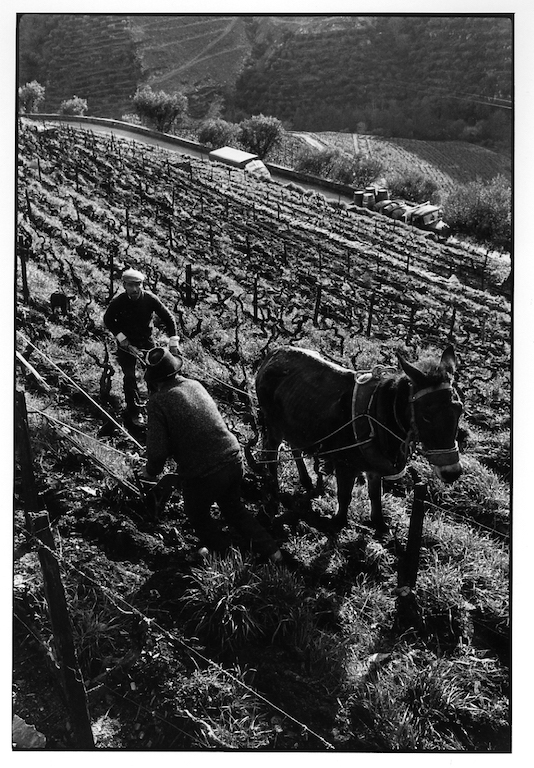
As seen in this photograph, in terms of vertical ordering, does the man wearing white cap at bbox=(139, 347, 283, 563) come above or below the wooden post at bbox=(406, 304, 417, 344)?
below

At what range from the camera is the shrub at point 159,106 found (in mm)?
6555

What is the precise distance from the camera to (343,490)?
18.2ft

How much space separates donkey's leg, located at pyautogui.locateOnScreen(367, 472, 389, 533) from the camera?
551cm

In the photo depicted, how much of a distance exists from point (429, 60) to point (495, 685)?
5.33 meters

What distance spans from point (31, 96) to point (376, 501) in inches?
190

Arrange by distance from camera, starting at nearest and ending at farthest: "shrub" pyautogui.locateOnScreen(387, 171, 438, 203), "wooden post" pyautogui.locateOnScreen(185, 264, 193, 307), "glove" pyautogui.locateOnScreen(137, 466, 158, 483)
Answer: "glove" pyautogui.locateOnScreen(137, 466, 158, 483) → "shrub" pyautogui.locateOnScreen(387, 171, 438, 203) → "wooden post" pyautogui.locateOnScreen(185, 264, 193, 307)

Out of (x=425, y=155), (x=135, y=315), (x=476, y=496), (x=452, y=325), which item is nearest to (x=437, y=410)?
(x=476, y=496)

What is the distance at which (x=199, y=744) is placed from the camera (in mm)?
4629

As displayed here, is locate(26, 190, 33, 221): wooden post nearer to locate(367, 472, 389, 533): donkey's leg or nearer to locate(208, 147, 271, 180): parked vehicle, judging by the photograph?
locate(208, 147, 271, 180): parked vehicle

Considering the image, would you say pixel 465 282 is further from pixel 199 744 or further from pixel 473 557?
pixel 199 744

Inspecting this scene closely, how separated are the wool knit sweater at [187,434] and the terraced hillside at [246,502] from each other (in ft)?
2.59

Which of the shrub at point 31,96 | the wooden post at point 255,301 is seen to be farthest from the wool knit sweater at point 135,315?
the shrub at point 31,96

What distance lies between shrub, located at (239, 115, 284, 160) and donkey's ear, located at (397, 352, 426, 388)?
129 inches

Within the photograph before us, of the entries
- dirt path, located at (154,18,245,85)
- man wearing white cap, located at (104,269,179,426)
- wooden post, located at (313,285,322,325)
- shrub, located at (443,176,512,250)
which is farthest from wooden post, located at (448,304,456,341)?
dirt path, located at (154,18,245,85)
